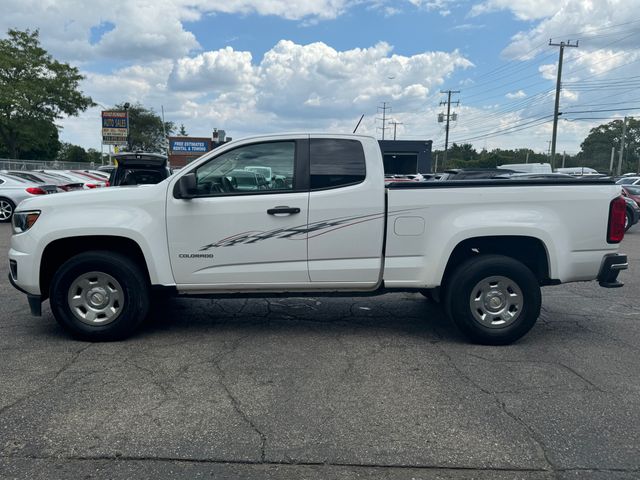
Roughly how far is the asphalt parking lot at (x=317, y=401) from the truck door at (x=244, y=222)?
70 cm

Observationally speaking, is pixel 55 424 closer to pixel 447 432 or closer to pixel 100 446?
pixel 100 446

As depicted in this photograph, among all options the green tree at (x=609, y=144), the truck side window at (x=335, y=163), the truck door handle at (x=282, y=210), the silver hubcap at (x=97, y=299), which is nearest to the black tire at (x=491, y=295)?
the truck side window at (x=335, y=163)

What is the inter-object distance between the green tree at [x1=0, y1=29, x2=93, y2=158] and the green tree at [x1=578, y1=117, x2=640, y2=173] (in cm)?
8563

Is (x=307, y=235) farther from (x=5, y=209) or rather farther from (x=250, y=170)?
(x=5, y=209)

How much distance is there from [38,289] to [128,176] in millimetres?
4234

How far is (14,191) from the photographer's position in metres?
15.1

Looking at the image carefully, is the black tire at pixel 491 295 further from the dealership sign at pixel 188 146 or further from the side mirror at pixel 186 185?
the dealership sign at pixel 188 146

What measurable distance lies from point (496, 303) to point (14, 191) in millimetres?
14720

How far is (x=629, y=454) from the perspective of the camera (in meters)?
3.12

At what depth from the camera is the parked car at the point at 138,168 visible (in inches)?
338

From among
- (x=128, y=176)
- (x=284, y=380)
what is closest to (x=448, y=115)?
(x=128, y=176)

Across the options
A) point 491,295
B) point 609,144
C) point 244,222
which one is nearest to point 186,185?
point 244,222

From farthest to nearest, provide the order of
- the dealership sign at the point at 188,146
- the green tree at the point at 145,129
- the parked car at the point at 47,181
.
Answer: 1. the green tree at the point at 145,129
2. the dealership sign at the point at 188,146
3. the parked car at the point at 47,181

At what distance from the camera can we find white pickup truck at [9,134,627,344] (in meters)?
4.89
